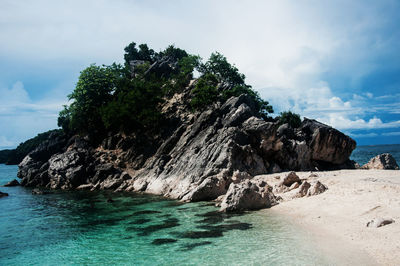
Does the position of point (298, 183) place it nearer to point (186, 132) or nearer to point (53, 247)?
point (53, 247)

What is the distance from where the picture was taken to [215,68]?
257 feet

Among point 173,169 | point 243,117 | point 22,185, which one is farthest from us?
point 22,185

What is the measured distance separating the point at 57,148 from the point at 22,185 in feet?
36.5

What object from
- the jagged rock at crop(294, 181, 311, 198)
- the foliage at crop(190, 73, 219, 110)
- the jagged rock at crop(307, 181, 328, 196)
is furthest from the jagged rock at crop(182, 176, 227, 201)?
the foliage at crop(190, 73, 219, 110)

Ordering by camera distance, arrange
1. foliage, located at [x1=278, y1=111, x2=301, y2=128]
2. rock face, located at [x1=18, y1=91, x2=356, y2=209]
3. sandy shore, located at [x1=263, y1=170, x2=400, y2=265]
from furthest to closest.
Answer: foliage, located at [x1=278, y1=111, x2=301, y2=128] < rock face, located at [x1=18, y1=91, x2=356, y2=209] < sandy shore, located at [x1=263, y1=170, x2=400, y2=265]

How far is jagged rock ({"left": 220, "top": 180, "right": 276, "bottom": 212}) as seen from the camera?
69.2 ft

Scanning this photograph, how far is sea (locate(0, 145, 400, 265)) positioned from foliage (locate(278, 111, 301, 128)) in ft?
192

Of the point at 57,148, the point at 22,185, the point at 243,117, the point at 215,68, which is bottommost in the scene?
the point at 22,185

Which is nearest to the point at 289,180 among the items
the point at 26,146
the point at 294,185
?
the point at 294,185

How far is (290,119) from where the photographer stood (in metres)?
78.2

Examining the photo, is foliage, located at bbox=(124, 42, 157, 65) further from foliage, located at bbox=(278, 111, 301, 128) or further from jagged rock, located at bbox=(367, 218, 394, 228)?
jagged rock, located at bbox=(367, 218, 394, 228)

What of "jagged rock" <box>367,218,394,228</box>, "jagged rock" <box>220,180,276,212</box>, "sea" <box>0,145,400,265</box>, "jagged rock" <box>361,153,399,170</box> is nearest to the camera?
"sea" <box>0,145,400,265</box>

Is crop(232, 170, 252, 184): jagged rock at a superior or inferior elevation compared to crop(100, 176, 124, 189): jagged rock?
superior

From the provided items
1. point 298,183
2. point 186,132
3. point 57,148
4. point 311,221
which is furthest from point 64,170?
point 311,221
